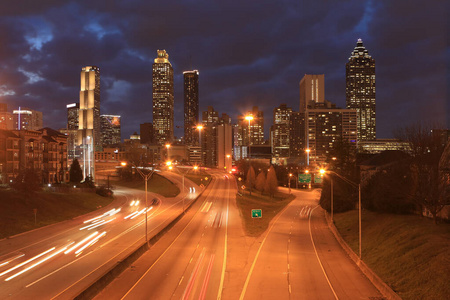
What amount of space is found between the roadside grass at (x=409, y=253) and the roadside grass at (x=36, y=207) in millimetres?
35392

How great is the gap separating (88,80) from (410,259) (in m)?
104

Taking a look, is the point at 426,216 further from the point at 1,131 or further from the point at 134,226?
the point at 1,131

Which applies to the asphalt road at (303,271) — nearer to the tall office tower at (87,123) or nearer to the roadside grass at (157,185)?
the roadside grass at (157,185)

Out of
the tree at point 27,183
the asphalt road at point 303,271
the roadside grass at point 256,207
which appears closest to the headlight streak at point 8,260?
the asphalt road at point 303,271

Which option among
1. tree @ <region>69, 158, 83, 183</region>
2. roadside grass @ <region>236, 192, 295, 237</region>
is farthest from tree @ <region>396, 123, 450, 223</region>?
tree @ <region>69, 158, 83, 183</region>

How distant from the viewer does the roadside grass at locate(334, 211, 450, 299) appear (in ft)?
Result: 66.3

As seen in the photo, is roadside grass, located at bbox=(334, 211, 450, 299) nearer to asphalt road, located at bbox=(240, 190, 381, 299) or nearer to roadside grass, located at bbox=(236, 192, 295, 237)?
asphalt road, located at bbox=(240, 190, 381, 299)

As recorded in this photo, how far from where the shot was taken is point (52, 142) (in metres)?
91.4

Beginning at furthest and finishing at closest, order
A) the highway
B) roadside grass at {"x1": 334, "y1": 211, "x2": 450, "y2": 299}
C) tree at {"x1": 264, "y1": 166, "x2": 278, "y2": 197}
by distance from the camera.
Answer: tree at {"x1": 264, "y1": 166, "x2": 278, "y2": 197} → the highway → roadside grass at {"x1": 334, "y1": 211, "x2": 450, "y2": 299}

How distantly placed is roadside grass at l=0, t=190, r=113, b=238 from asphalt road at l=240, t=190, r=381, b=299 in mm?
27168

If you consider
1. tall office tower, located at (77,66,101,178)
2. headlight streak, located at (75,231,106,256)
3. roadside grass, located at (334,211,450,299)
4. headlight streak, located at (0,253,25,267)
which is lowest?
headlight streak, located at (75,231,106,256)

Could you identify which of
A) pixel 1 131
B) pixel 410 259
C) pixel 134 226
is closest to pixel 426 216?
pixel 410 259

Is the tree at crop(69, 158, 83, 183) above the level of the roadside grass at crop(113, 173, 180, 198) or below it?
above

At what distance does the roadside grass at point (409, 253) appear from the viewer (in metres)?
20.2
